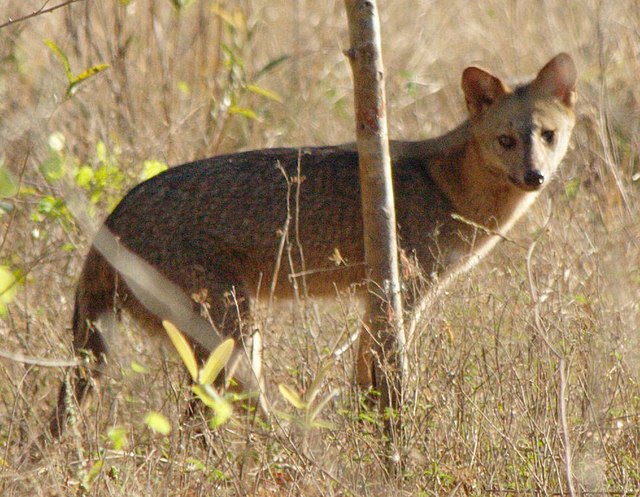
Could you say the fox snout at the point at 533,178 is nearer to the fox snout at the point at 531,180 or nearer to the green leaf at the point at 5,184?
the fox snout at the point at 531,180

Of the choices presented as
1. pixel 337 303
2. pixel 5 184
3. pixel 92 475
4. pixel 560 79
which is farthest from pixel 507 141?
pixel 5 184

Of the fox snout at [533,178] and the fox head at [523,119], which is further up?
the fox head at [523,119]

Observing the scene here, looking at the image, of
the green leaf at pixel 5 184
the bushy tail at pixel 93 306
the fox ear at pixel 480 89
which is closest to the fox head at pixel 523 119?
the fox ear at pixel 480 89

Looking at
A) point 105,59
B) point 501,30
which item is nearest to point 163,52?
point 105,59

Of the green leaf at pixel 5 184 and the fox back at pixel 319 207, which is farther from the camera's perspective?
the fox back at pixel 319 207

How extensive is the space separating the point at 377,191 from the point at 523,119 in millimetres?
1317

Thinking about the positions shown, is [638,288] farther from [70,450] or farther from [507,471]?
[70,450]

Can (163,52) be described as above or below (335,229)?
above

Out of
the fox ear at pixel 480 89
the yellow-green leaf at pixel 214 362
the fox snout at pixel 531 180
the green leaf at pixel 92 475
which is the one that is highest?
the fox ear at pixel 480 89

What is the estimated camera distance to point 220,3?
8469 millimetres

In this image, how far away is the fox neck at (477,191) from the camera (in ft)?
17.9

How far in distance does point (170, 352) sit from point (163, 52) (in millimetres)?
3645

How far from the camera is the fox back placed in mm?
4875

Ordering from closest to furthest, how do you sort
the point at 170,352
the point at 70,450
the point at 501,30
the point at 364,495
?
1. the point at 364,495
2. the point at 70,450
3. the point at 170,352
4. the point at 501,30
